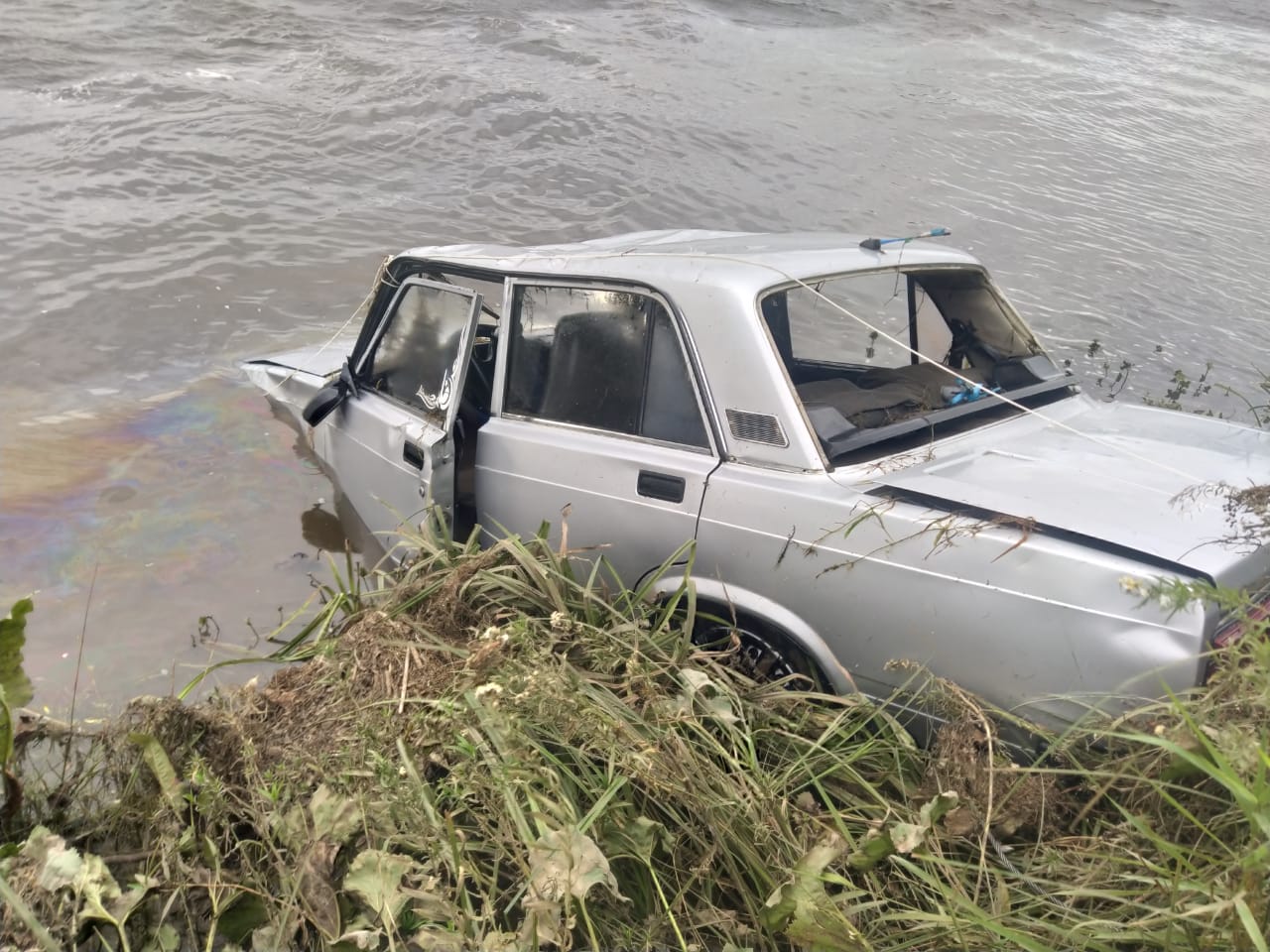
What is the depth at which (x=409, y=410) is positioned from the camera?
15.1 ft

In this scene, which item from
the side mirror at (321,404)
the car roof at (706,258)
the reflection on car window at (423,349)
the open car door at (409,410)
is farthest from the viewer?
the side mirror at (321,404)

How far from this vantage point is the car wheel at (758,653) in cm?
323

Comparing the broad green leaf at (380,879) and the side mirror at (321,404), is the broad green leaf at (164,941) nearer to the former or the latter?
the broad green leaf at (380,879)

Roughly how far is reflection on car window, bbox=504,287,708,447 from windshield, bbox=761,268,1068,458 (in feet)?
1.32

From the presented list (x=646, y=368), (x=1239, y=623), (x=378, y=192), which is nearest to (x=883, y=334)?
(x=646, y=368)

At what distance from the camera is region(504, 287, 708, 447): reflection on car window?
3576mm

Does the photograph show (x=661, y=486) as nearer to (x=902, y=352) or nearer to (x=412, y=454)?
(x=412, y=454)

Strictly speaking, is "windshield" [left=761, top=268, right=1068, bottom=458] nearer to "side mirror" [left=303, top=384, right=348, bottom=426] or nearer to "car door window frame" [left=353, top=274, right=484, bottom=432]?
"car door window frame" [left=353, top=274, right=484, bottom=432]

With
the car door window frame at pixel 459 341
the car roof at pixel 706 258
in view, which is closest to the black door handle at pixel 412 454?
the car door window frame at pixel 459 341

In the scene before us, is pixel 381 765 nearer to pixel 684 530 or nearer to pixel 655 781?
pixel 655 781

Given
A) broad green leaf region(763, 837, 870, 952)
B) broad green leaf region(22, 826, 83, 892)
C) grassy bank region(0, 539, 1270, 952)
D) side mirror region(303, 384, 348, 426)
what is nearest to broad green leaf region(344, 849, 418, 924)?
grassy bank region(0, 539, 1270, 952)

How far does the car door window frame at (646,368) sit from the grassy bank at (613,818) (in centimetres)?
74

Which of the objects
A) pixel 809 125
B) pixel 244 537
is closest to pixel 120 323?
pixel 244 537

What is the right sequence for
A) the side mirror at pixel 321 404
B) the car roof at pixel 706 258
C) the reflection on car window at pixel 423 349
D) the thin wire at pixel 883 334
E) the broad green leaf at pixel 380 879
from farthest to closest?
the side mirror at pixel 321 404 < the reflection on car window at pixel 423 349 < the car roof at pixel 706 258 < the thin wire at pixel 883 334 < the broad green leaf at pixel 380 879
